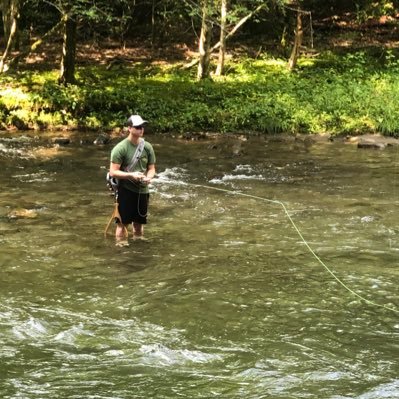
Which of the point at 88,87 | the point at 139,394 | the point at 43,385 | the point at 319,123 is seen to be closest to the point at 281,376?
the point at 139,394

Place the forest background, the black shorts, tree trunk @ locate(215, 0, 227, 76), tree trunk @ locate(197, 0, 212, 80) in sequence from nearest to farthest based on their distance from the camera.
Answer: the black shorts < the forest background < tree trunk @ locate(215, 0, 227, 76) < tree trunk @ locate(197, 0, 212, 80)

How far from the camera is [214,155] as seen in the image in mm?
18219

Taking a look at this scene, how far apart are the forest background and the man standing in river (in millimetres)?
7918

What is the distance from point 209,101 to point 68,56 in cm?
582

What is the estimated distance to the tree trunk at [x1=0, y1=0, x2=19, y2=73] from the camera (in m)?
24.8

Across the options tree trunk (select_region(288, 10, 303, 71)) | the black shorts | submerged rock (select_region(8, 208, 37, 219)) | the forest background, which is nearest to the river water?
submerged rock (select_region(8, 208, 37, 219))

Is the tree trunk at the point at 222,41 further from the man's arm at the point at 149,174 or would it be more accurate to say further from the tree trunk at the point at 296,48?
the man's arm at the point at 149,174

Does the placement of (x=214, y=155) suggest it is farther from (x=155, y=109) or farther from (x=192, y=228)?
(x=192, y=228)

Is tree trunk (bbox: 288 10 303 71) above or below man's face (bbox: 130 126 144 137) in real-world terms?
above

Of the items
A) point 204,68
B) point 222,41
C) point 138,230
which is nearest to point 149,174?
point 138,230

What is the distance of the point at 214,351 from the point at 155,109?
57.6 ft

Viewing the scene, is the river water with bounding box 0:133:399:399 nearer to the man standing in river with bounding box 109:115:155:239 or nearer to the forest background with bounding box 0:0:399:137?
the man standing in river with bounding box 109:115:155:239

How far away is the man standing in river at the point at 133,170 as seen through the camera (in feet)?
28.8

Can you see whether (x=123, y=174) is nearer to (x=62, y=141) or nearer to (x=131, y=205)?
(x=131, y=205)
